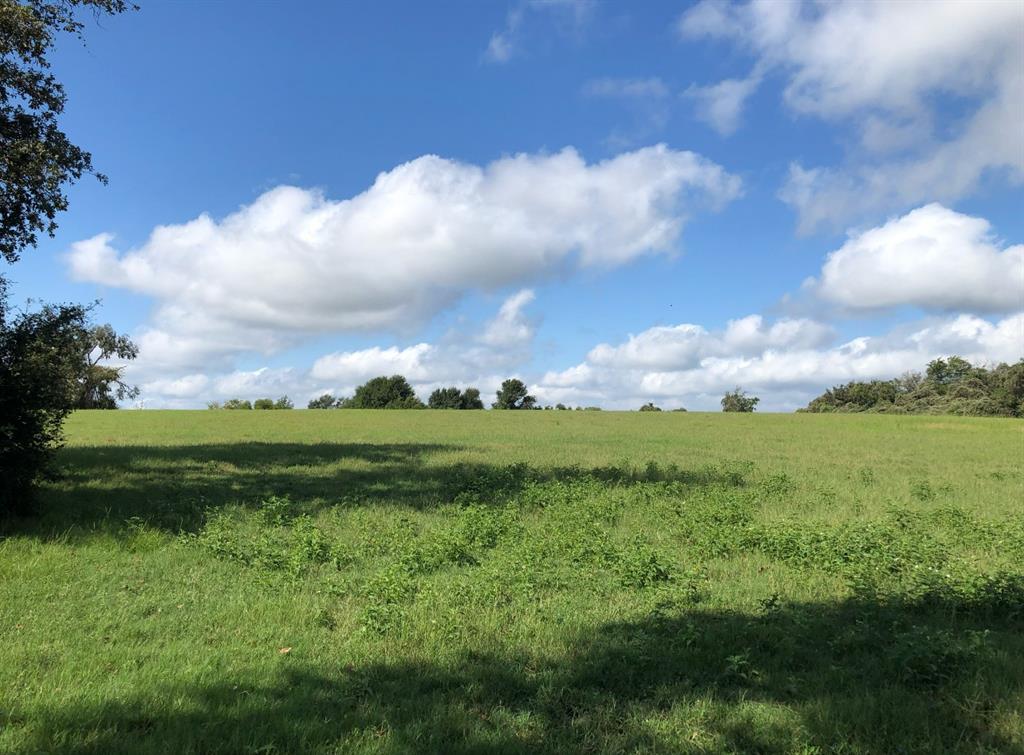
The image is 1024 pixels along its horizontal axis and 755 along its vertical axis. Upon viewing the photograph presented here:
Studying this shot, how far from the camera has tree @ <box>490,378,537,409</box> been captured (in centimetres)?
13100

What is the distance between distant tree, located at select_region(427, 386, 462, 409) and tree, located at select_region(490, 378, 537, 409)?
7.51m

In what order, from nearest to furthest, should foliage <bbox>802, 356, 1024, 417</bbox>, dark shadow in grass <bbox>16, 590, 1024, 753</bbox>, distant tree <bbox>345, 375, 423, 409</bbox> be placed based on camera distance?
dark shadow in grass <bbox>16, 590, 1024, 753</bbox> → foliage <bbox>802, 356, 1024, 417</bbox> → distant tree <bbox>345, 375, 423, 409</bbox>

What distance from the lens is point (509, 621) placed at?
7.49 m

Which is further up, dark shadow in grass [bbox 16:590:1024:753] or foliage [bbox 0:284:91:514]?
foliage [bbox 0:284:91:514]

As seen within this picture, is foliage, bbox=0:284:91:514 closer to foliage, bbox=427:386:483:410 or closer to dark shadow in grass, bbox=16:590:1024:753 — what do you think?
dark shadow in grass, bbox=16:590:1024:753

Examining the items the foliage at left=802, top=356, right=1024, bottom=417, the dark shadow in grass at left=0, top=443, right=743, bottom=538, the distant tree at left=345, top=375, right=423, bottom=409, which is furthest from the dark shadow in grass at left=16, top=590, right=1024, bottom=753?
the distant tree at left=345, top=375, right=423, bottom=409

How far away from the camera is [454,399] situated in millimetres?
132875

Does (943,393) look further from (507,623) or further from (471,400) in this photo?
(507,623)

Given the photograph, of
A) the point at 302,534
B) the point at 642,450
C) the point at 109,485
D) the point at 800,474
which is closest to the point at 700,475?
the point at 800,474

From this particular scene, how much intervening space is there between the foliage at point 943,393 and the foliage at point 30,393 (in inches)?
4102

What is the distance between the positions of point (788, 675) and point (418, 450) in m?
27.0

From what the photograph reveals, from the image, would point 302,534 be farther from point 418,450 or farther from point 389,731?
point 418,450

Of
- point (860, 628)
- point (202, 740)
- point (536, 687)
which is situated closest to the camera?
point (202, 740)

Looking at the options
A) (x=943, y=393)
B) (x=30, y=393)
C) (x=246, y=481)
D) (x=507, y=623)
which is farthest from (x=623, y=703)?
(x=943, y=393)
